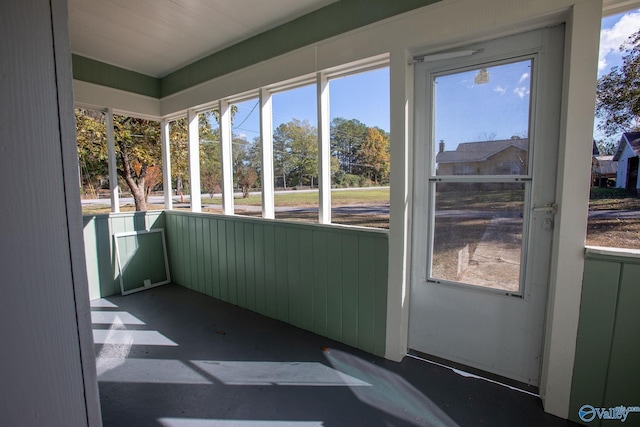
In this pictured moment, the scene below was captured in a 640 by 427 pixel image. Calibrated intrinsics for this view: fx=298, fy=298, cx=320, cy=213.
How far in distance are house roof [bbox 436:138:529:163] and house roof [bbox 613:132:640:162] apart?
41cm

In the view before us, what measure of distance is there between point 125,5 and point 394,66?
2.19m

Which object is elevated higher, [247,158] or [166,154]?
[166,154]

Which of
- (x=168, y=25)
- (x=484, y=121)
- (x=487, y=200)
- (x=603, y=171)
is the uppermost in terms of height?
(x=168, y=25)

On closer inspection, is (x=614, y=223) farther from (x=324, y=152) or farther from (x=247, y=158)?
(x=247, y=158)

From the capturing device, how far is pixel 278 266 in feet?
9.47

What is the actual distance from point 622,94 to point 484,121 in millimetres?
642

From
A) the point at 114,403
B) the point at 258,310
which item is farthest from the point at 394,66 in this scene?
the point at 114,403

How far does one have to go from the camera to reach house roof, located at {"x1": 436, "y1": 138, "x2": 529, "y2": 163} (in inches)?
73.2

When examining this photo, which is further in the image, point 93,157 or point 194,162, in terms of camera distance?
point 194,162

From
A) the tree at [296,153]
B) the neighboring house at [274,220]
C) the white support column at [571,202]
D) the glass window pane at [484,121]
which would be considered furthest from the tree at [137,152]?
the white support column at [571,202]

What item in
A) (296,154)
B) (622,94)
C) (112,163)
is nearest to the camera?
(622,94)

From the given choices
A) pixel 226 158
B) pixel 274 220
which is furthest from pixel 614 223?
pixel 226 158

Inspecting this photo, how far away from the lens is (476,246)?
2.03 m

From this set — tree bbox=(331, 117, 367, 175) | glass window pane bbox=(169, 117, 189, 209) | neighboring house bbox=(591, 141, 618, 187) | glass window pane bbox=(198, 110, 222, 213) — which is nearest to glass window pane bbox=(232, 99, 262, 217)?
glass window pane bbox=(198, 110, 222, 213)
